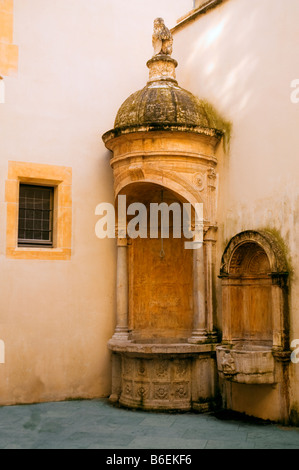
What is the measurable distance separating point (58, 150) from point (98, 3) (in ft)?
8.36

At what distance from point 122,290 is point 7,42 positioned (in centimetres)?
395

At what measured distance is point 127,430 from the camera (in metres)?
6.32

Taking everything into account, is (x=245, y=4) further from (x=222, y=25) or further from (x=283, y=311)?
(x=283, y=311)

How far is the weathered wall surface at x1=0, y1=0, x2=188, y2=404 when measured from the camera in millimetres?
7777

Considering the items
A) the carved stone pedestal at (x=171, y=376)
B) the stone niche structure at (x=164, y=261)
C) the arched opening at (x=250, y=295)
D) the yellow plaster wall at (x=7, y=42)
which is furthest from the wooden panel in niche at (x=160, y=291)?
the yellow plaster wall at (x=7, y=42)

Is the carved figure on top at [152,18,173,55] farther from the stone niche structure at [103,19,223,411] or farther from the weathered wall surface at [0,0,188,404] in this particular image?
the weathered wall surface at [0,0,188,404]

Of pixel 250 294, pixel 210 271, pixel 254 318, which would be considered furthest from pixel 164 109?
pixel 254 318

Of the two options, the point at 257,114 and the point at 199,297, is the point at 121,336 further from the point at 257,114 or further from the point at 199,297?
the point at 257,114

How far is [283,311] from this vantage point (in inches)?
256

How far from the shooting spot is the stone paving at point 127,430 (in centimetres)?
575

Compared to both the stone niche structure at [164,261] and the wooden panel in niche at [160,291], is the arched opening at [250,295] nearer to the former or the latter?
the stone niche structure at [164,261]

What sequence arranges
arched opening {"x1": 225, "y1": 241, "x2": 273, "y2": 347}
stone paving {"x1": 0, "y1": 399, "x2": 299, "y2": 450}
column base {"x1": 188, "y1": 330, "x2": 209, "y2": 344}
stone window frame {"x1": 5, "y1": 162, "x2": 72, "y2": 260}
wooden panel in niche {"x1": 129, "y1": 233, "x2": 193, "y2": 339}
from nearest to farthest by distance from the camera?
1. stone paving {"x1": 0, "y1": 399, "x2": 299, "y2": 450}
2. arched opening {"x1": 225, "y1": 241, "x2": 273, "y2": 347}
3. column base {"x1": 188, "y1": 330, "x2": 209, "y2": 344}
4. stone window frame {"x1": 5, "y1": 162, "x2": 72, "y2": 260}
5. wooden panel in niche {"x1": 129, "y1": 233, "x2": 193, "y2": 339}

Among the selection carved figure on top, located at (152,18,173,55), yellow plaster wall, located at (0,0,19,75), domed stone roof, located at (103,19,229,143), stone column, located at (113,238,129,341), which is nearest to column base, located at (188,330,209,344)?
stone column, located at (113,238,129,341)

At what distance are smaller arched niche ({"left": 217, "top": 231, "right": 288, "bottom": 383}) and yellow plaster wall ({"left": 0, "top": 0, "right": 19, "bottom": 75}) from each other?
159 inches
